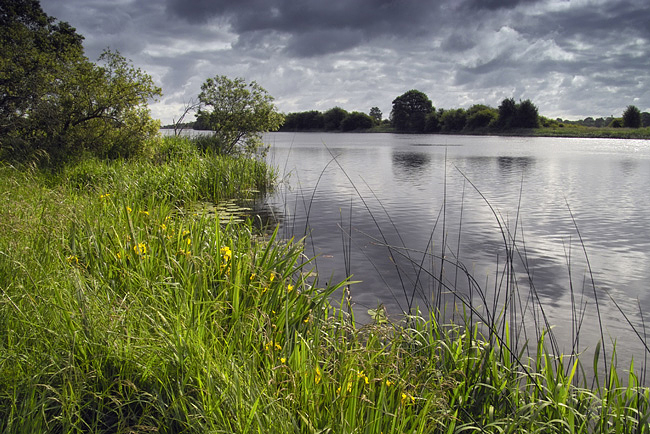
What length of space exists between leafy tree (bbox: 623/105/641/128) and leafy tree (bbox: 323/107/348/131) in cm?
6198

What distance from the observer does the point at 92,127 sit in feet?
45.4

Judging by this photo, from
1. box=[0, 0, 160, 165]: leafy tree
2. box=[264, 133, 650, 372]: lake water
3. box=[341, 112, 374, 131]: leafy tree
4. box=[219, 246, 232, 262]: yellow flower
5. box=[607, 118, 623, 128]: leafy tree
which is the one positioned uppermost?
box=[341, 112, 374, 131]: leafy tree

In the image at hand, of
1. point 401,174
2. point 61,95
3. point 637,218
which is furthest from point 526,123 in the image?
point 61,95

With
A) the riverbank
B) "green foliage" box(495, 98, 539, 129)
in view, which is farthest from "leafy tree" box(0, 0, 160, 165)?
"green foliage" box(495, 98, 539, 129)

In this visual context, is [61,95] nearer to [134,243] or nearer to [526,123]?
[134,243]

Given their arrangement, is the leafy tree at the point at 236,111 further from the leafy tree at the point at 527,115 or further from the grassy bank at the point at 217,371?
the leafy tree at the point at 527,115

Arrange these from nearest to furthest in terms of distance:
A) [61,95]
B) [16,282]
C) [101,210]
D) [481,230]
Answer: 1. [16,282]
2. [101,210]
3. [481,230]
4. [61,95]

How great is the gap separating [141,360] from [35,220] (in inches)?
117

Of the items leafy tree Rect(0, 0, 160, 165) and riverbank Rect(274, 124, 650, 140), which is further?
riverbank Rect(274, 124, 650, 140)

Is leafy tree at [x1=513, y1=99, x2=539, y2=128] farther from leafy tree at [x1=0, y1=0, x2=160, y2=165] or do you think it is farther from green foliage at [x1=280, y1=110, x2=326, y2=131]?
leafy tree at [x1=0, y1=0, x2=160, y2=165]

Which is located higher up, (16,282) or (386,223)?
(16,282)

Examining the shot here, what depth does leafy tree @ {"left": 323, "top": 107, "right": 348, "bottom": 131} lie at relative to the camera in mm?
119188

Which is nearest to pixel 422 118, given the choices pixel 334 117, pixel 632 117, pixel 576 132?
pixel 334 117

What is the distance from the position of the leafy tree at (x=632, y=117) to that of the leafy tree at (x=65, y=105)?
82.7 meters
